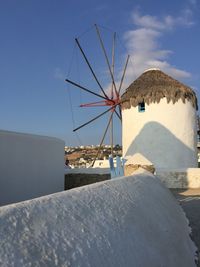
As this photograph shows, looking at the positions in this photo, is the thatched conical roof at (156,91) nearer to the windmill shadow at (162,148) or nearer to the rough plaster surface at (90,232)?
the windmill shadow at (162,148)

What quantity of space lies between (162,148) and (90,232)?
1701 cm

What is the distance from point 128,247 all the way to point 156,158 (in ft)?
55.1

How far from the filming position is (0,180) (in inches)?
311

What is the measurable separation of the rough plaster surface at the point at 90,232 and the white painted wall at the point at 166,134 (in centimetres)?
1535

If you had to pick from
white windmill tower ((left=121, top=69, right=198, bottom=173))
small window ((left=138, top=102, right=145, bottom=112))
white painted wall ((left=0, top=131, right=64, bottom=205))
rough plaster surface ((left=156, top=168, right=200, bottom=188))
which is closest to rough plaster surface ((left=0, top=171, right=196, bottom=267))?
white painted wall ((left=0, top=131, right=64, bottom=205))

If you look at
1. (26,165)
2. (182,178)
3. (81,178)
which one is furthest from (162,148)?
Result: (26,165)

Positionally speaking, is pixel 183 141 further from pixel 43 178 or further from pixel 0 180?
pixel 0 180

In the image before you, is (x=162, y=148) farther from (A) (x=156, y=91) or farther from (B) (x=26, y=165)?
(B) (x=26, y=165)

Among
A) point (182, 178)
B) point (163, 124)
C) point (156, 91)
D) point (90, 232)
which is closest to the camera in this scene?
point (90, 232)

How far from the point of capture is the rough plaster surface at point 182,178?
51.5ft

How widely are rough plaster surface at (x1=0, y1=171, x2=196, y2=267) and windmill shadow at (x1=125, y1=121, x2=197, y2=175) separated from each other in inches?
603

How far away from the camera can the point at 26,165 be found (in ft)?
28.8

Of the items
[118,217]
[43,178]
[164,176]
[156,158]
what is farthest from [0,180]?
[156,158]

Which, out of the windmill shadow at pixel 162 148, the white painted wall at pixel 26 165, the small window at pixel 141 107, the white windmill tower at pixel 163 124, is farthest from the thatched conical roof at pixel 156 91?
the white painted wall at pixel 26 165
